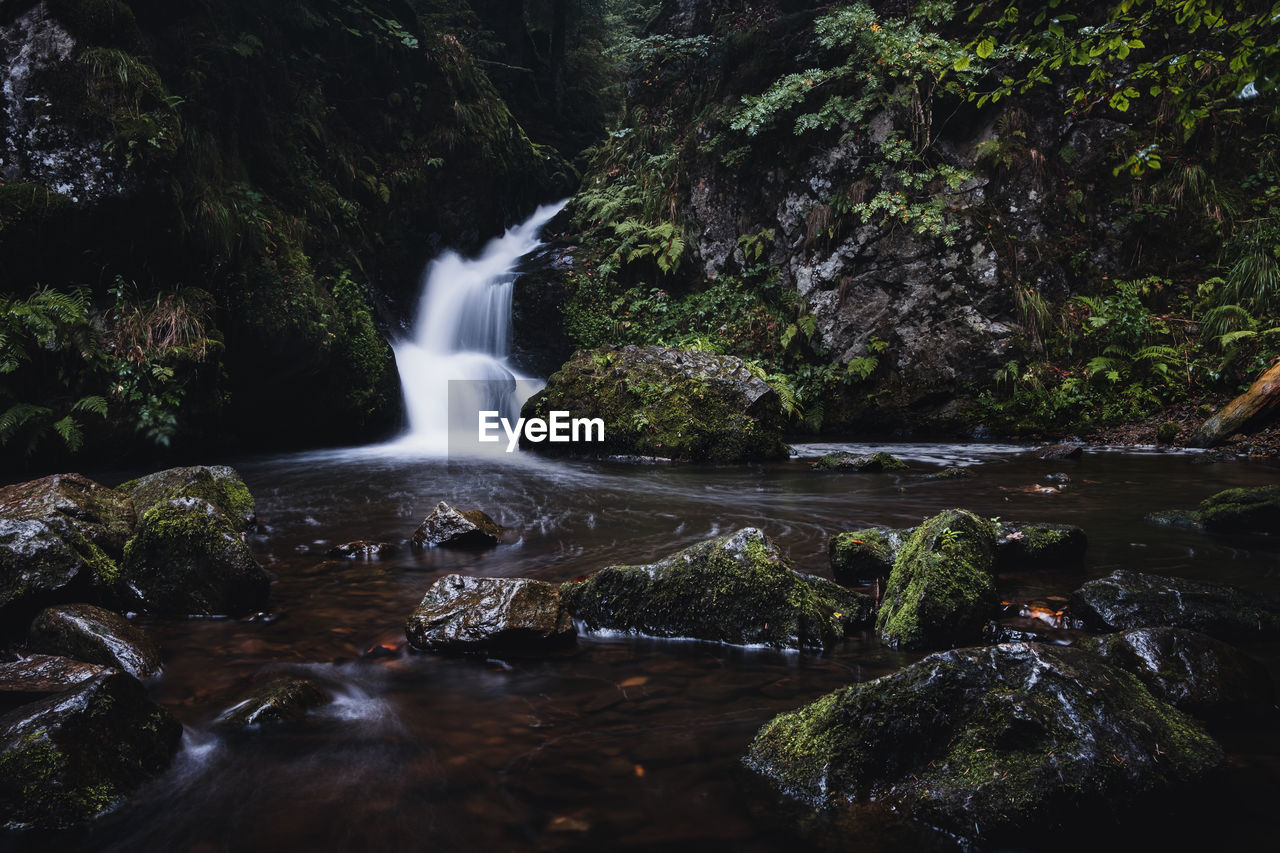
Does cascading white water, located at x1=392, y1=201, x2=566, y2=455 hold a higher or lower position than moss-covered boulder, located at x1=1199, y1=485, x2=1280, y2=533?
higher

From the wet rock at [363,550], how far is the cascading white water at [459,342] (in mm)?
6989

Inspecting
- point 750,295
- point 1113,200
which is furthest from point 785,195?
point 1113,200

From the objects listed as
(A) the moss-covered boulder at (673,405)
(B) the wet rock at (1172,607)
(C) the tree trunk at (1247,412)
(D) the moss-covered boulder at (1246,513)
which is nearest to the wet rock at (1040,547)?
(B) the wet rock at (1172,607)

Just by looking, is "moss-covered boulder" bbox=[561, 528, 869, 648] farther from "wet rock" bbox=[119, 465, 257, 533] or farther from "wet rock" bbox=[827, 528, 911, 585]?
"wet rock" bbox=[119, 465, 257, 533]

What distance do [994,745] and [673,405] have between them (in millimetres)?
8928

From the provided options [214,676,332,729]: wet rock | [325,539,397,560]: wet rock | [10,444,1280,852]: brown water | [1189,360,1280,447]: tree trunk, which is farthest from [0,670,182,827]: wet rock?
[1189,360,1280,447]: tree trunk

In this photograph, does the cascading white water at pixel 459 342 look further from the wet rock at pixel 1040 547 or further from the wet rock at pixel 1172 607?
the wet rock at pixel 1172 607

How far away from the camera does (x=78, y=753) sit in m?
2.01

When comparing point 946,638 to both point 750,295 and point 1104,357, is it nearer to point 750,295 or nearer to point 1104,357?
point 1104,357

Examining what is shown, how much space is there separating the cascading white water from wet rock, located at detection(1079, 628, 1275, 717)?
11.0 metres

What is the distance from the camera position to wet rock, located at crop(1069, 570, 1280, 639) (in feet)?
9.87

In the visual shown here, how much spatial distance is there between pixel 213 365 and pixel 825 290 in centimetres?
1110

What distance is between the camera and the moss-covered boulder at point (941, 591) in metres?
3.03

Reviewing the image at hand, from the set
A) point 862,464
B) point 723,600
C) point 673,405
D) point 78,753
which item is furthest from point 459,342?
point 78,753
